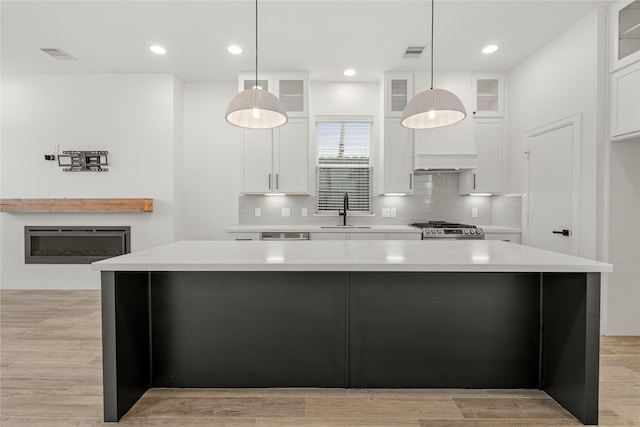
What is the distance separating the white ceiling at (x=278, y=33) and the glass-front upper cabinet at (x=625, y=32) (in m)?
0.16

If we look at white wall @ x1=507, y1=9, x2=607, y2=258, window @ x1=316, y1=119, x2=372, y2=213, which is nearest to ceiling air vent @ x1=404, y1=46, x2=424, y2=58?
window @ x1=316, y1=119, x2=372, y2=213

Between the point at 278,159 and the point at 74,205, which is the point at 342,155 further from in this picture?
the point at 74,205

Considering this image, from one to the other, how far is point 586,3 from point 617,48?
47 cm

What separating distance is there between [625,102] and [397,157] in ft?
7.40

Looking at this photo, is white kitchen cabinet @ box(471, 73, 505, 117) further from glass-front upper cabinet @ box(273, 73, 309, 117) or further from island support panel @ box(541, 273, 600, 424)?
island support panel @ box(541, 273, 600, 424)

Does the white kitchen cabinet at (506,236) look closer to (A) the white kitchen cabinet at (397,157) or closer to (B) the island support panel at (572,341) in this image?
(A) the white kitchen cabinet at (397,157)

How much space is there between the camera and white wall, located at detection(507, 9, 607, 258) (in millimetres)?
3139

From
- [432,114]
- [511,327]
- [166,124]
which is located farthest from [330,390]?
[166,124]

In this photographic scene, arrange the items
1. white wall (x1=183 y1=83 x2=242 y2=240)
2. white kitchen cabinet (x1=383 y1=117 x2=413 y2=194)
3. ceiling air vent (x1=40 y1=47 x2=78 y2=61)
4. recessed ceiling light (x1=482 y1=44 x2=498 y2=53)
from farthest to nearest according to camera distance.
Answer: white wall (x1=183 y1=83 x2=242 y2=240) < white kitchen cabinet (x1=383 y1=117 x2=413 y2=194) < ceiling air vent (x1=40 y1=47 x2=78 y2=61) < recessed ceiling light (x1=482 y1=44 x2=498 y2=53)

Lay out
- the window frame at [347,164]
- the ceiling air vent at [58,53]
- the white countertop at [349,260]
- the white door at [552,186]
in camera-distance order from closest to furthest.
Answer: the white countertop at [349,260] < the white door at [552,186] < the ceiling air vent at [58,53] < the window frame at [347,164]

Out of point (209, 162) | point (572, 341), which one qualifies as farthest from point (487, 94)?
point (209, 162)

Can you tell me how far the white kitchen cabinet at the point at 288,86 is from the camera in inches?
182

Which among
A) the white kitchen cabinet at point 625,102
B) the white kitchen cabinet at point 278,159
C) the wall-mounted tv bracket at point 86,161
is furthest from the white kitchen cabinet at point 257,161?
the white kitchen cabinet at point 625,102

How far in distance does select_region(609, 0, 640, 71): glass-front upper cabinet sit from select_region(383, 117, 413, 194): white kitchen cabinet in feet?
6.84
